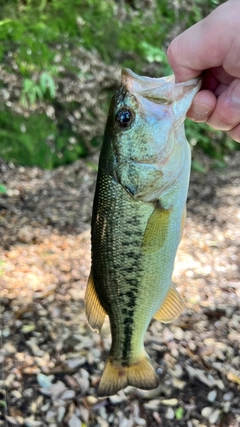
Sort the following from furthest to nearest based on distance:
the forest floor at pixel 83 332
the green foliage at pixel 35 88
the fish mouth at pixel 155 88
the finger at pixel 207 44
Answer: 1. the green foliage at pixel 35 88
2. the forest floor at pixel 83 332
3. the finger at pixel 207 44
4. the fish mouth at pixel 155 88

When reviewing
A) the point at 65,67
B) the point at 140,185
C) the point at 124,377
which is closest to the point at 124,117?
the point at 140,185

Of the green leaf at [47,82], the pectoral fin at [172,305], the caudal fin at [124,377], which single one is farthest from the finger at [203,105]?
the green leaf at [47,82]

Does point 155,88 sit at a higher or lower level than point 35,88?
higher

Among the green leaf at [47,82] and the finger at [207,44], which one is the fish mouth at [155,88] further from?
the green leaf at [47,82]

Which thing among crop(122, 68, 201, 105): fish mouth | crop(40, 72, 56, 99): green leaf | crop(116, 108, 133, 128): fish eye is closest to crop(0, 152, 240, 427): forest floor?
crop(40, 72, 56, 99): green leaf

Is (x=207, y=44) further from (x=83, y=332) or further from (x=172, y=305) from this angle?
(x=83, y=332)

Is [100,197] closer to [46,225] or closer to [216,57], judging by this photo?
[216,57]

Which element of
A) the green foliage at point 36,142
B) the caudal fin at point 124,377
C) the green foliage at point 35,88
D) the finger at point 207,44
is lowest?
the green foliage at point 36,142
